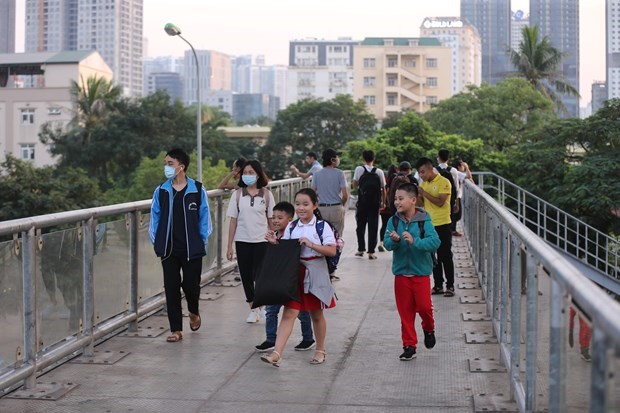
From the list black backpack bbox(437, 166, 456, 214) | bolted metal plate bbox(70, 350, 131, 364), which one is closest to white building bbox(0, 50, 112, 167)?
black backpack bbox(437, 166, 456, 214)

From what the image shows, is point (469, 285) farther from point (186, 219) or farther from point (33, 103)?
point (33, 103)

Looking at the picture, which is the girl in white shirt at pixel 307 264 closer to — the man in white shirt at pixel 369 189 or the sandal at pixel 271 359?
the sandal at pixel 271 359

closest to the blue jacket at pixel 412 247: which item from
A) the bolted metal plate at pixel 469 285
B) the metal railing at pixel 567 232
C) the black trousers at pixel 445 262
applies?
the black trousers at pixel 445 262

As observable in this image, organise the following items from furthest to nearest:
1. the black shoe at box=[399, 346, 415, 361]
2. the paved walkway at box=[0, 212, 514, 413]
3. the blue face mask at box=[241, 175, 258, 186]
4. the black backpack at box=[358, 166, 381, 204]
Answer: the black backpack at box=[358, 166, 381, 204], the blue face mask at box=[241, 175, 258, 186], the black shoe at box=[399, 346, 415, 361], the paved walkway at box=[0, 212, 514, 413]

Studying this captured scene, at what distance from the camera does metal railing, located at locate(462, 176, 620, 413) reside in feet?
10.2

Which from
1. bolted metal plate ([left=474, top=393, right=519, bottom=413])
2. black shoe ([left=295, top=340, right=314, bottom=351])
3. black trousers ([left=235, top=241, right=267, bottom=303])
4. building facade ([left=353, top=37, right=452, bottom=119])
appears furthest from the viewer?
building facade ([left=353, top=37, right=452, bottom=119])

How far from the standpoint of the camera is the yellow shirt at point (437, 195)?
11.1 m

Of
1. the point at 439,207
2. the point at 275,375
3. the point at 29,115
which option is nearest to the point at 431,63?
the point at 29,115

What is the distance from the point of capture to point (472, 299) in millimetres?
11102

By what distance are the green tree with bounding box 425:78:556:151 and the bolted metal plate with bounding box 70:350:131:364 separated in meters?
47.0

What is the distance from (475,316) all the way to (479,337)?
3.88 ft

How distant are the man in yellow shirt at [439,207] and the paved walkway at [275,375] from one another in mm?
1319

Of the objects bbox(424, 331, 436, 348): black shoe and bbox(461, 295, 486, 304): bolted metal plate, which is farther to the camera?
bbox(461, 295, 486, 304): bolted metal plate

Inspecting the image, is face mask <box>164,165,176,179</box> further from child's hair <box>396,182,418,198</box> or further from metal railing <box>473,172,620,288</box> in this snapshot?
metal railing <box>473,172,620,288</box>
